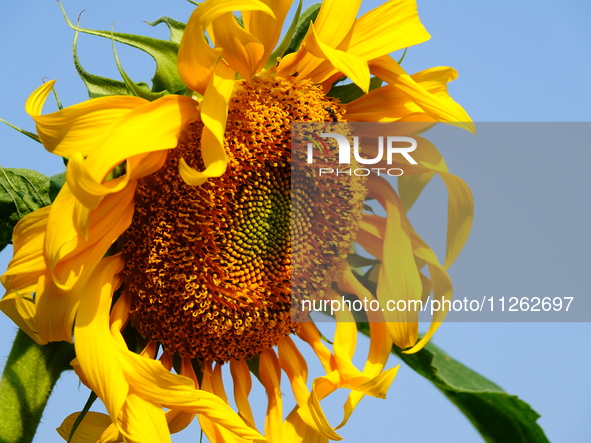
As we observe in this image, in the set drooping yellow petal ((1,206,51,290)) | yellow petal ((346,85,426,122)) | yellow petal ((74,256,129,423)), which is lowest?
yellow petal ((74,256,129,423))

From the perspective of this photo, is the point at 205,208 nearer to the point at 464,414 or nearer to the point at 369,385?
the point at 369,385

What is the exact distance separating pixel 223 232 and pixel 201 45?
32 cm

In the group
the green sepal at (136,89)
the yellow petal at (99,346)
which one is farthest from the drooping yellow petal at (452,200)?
the yellow petal at (99,346)

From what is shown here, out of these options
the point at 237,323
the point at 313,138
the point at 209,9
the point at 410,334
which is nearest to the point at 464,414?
the point at 410,334

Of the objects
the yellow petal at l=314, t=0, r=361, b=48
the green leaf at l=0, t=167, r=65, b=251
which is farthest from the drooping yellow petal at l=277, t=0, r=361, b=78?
the green leaf at l=0, t=167, r=65, b=251

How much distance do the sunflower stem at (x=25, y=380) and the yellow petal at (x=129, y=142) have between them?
15.4 inches

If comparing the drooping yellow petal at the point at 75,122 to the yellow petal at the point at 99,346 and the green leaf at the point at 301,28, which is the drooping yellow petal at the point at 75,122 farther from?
the green leaf at the point at 301,28

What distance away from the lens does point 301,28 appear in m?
1.63

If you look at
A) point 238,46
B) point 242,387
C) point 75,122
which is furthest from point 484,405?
point 75,122

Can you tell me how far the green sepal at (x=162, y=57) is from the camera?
154cm

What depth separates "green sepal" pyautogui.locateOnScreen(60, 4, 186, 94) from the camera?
5.06ft

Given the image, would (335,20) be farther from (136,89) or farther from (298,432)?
(298,432)

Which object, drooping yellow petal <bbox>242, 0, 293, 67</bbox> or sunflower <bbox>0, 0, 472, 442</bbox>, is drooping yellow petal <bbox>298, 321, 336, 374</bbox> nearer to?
sunflower <bbox>0, 0, 472, 442</bbox>

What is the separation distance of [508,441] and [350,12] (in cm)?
89
